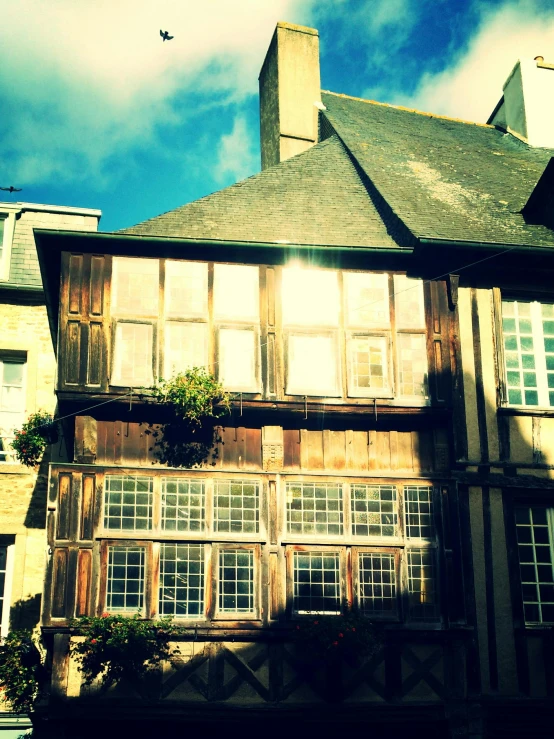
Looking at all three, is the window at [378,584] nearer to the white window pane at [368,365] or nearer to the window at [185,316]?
the white window pane at [368,365]

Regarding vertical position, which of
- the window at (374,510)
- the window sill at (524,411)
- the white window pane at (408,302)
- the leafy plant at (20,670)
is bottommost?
the leafy plant at (20,670)

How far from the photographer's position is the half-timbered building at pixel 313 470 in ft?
37.7

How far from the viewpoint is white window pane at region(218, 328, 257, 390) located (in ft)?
40.7

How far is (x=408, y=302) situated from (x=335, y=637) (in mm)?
4513

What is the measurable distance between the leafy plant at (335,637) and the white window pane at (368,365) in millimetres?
2834

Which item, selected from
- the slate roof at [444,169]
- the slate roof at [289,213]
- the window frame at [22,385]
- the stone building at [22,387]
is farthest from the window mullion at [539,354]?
the window frame at [22,385]

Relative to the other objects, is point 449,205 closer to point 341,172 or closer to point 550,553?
point 341,172

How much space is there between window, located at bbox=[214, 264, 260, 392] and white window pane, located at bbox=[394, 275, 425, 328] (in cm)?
187

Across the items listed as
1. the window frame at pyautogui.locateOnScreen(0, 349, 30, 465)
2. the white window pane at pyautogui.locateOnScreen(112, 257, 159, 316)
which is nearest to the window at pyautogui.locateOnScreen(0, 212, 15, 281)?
the window frame at pyautogui.locateOnScreen(0, 349, 30, 465)

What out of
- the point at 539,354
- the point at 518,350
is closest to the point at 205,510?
the point at 518,350

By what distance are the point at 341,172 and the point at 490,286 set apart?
11.4 feet

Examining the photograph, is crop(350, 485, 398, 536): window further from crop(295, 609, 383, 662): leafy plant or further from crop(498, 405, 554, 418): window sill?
crop(498, 405, 554, 418): window sill

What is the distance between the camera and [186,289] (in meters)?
12.8

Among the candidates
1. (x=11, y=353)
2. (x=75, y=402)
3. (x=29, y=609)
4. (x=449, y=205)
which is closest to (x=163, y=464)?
(x=75, y=402)
